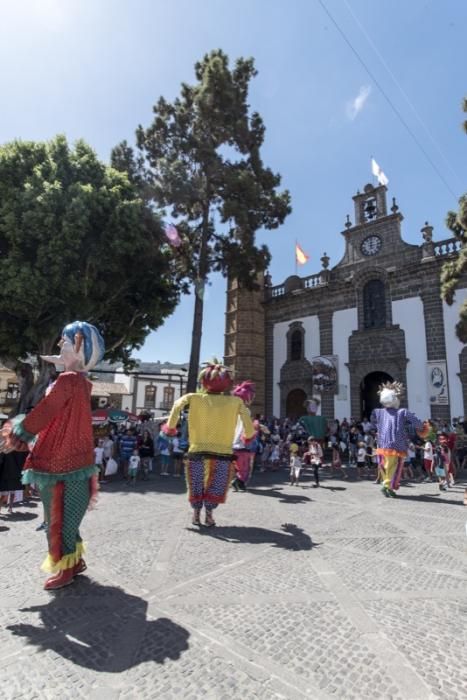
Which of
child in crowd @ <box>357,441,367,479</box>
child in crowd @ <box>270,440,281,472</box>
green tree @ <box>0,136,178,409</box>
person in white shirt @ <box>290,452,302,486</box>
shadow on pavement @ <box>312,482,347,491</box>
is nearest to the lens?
shadow on pavement @ <box>312,482,347,491</box>

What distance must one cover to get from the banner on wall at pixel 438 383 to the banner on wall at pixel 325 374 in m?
4.37

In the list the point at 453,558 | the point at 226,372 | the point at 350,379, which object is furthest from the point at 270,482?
the point at 350,379

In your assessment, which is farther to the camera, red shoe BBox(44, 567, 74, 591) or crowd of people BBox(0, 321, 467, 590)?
crowd of people BBox(0, 321, 467, 590)

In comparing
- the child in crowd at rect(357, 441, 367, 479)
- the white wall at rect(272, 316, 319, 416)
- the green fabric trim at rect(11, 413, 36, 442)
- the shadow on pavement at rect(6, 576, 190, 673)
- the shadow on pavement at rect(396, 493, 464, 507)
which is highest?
the white wall at rect(272, 316, 319, 416)

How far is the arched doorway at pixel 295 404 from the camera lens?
72.1 ft

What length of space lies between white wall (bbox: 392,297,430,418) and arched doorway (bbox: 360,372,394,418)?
4.46ft

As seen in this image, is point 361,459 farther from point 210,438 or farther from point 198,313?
point 198,313

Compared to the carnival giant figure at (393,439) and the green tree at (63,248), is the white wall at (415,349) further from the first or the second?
the green tree at (63,248)

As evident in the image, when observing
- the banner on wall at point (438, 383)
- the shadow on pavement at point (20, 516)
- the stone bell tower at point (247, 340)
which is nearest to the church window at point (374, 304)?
the banner on wall at point (438, 383)

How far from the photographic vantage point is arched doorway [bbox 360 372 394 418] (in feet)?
64.3

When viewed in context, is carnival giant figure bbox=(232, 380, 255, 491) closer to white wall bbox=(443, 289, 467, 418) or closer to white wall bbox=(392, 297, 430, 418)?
white wall bbox=(392, 297, 430, 418)

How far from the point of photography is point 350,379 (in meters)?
19.8

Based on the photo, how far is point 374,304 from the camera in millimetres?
19859

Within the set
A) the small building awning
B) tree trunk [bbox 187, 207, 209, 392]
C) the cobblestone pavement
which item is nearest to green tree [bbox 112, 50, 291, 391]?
tree trunk [bbox 187, 207, 209, 392]
